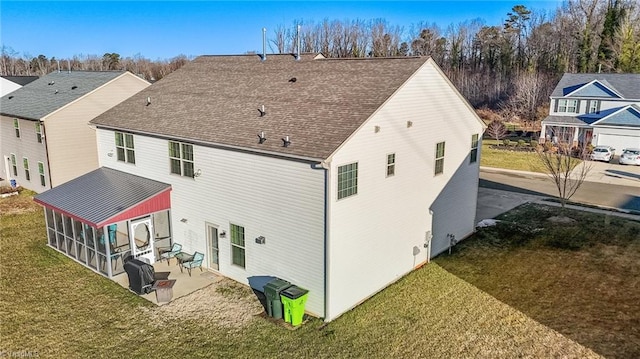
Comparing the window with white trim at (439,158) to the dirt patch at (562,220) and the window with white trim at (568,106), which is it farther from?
the window with white trim at (568,106)

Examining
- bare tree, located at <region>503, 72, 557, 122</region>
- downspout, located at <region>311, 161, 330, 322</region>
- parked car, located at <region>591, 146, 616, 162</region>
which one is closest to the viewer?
downspout, located at <region>311, 161, 330, 322</region>

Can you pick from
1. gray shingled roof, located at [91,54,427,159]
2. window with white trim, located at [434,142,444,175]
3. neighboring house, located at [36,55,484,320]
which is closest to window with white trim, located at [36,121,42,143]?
gray shingled roof, located at [91,54,427,159]

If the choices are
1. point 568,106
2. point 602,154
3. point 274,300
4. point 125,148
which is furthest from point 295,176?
point 568,106

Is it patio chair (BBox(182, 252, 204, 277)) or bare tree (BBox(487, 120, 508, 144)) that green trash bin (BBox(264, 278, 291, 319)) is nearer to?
patio chair (BBox(182, 252, 204, 277))

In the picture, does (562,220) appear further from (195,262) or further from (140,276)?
(140,276)

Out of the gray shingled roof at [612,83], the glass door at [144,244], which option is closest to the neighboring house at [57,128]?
the glass door at [144,244]

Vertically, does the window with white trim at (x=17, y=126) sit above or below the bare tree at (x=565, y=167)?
above
